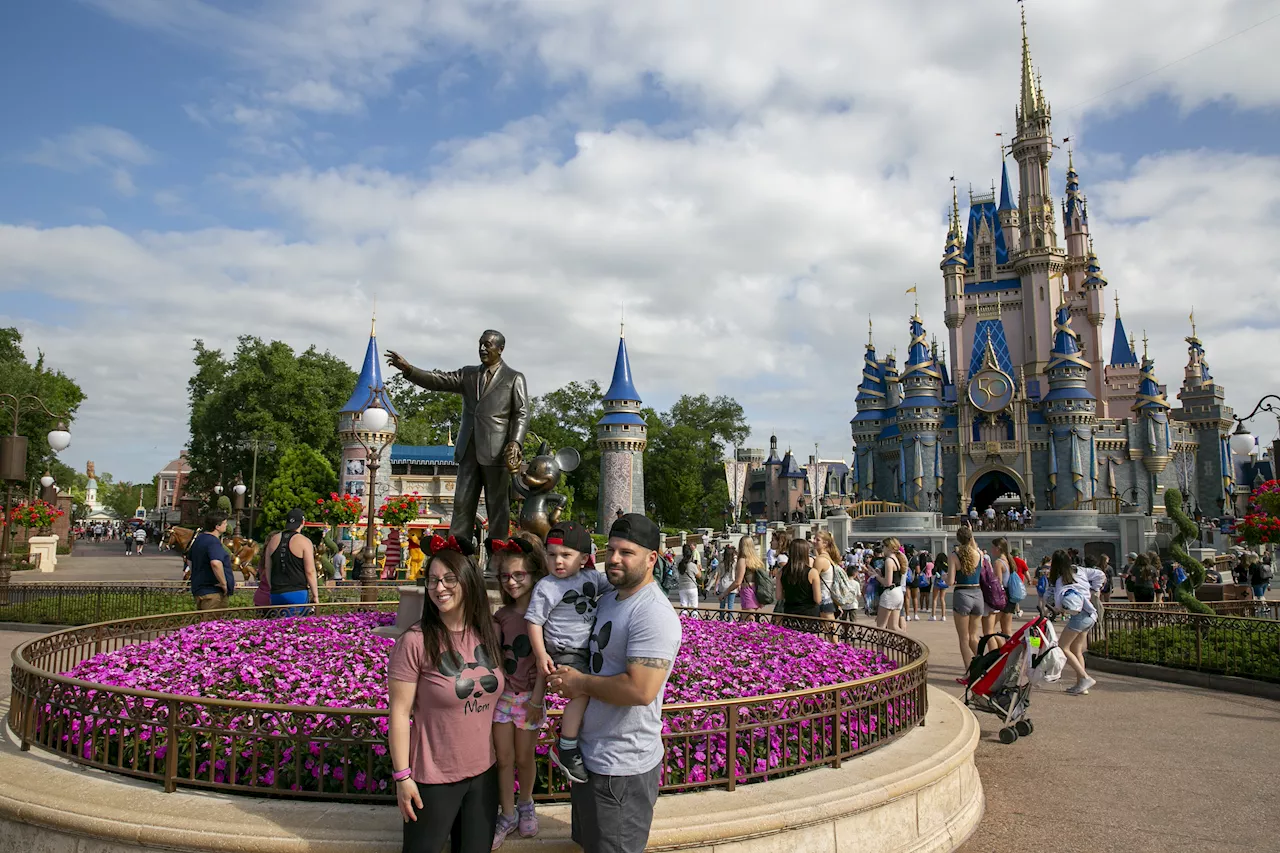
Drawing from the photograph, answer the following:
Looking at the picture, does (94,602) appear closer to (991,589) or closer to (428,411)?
(991,589)

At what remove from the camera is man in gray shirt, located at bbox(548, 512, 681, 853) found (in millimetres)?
2969

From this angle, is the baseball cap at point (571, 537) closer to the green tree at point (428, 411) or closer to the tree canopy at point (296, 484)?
the tree canopy at point (296, 484)

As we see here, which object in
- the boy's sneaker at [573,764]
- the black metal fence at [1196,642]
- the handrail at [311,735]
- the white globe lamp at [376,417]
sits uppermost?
the white globe lamp at [376,417]

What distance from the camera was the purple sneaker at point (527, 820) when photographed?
12.1ft

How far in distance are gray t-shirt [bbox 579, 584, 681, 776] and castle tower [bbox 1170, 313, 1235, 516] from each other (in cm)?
6777

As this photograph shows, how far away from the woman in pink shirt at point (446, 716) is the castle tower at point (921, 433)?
5668cm

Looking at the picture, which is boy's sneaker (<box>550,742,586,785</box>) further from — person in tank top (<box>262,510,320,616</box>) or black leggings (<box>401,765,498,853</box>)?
person in tank top (<box>262,510,320,616</box>)

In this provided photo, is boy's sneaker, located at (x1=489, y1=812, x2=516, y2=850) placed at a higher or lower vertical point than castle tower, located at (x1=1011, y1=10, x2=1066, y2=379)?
lower

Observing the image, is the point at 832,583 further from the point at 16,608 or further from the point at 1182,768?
the point at 16,608

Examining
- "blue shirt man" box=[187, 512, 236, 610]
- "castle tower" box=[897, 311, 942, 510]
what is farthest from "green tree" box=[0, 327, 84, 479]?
"castle tower" box=[897, 311, 942, 510]

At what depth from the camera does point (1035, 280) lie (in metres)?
62.0

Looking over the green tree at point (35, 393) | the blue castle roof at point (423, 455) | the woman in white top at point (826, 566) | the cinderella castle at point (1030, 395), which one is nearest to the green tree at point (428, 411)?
the blue castle roof at point (423, 455)

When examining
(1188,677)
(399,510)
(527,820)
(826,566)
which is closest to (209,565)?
(527,820)

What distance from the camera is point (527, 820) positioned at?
372cm
